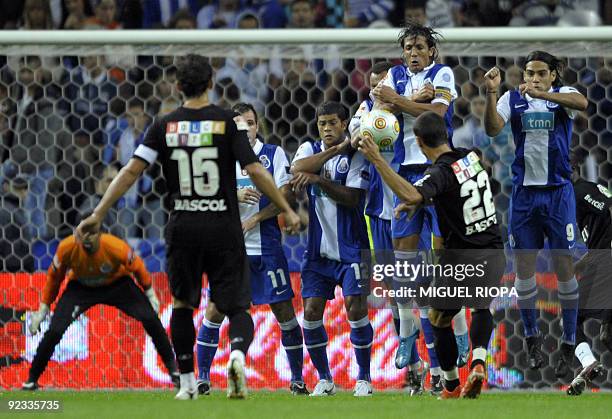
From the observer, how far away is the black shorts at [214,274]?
7598mm

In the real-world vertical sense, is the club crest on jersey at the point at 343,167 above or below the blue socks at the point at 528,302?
above

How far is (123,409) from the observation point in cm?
727

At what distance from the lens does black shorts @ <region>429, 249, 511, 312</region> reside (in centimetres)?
804

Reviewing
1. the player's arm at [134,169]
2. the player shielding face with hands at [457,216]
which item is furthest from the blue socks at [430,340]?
the player's arm at [134,169]

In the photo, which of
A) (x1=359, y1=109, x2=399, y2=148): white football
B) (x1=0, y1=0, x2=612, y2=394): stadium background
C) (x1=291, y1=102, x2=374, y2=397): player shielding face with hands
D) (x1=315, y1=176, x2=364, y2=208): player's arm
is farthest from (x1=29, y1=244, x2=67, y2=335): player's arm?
(x1=359, y1=109, x2=399, y2=148): white football

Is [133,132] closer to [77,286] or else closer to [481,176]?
[77,286]

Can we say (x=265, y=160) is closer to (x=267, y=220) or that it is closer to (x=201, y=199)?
(x=267, y=220)

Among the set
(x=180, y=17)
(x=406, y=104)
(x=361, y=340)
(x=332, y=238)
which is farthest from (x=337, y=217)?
(x=180, y=17)

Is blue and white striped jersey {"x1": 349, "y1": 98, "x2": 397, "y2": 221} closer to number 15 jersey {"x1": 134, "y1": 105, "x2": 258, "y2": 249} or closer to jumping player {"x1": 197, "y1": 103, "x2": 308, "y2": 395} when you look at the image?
jumping player {"x1": 197, "y1": 103, "x2": 308, "y2": 395}

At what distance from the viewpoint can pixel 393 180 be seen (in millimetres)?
7762

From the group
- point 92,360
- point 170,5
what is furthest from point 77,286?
point 170,5

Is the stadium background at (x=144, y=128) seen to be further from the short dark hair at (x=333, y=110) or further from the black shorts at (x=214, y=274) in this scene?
the black shorts at (x=214, y=274)

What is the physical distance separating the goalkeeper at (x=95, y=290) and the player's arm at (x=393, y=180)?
2.37 metres

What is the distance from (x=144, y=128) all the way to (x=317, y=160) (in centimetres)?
223
